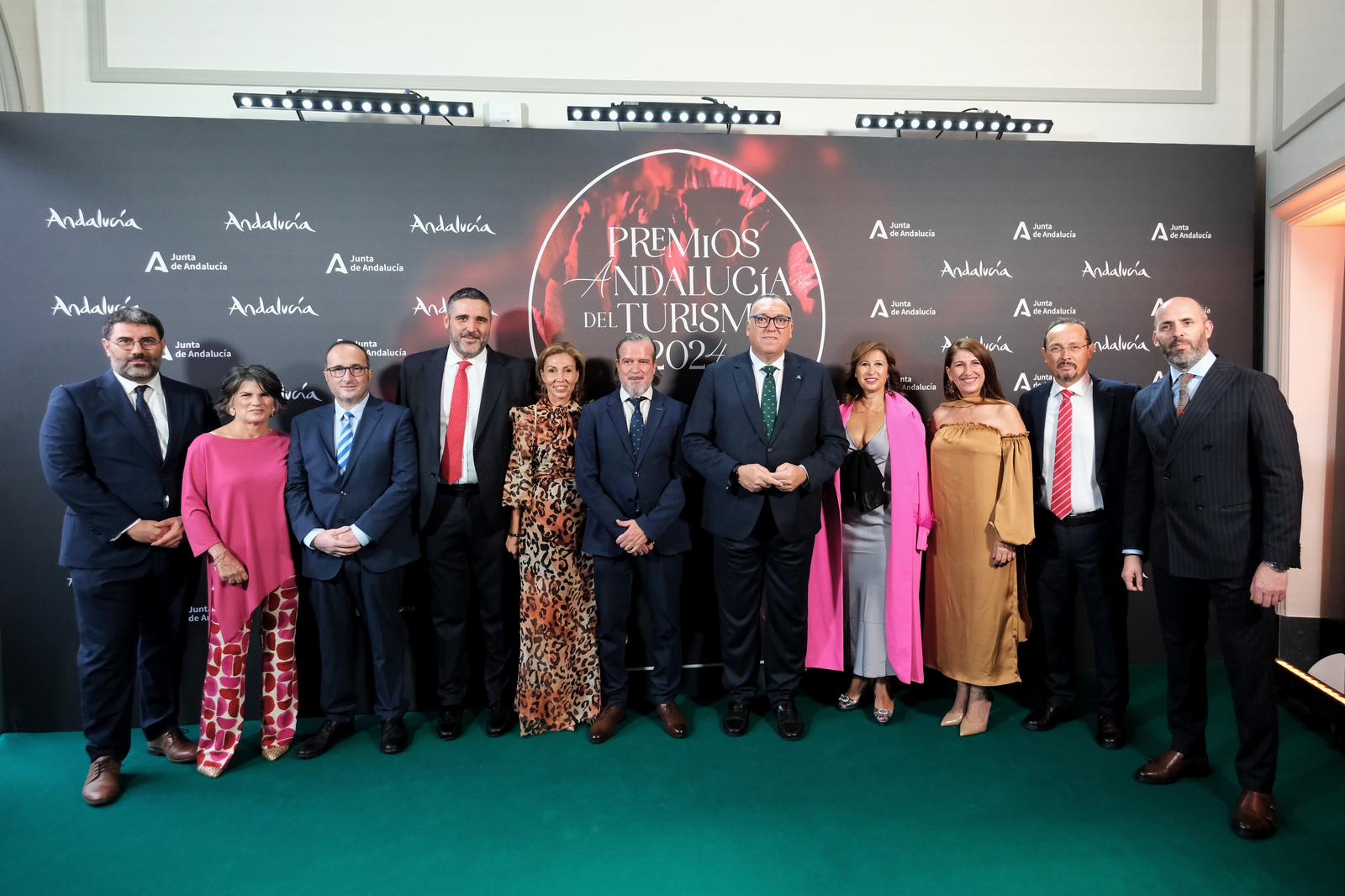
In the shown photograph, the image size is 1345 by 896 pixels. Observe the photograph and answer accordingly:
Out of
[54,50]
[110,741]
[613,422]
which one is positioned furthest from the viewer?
[54,50]

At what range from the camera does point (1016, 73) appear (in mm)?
4453

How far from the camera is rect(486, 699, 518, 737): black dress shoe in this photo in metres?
3.46

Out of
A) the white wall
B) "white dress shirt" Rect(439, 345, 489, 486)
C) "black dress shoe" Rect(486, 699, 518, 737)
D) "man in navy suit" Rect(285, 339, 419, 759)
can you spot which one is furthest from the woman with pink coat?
"man in navy suit" Rect(285, 339, 419, 759)

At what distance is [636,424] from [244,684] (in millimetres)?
2114

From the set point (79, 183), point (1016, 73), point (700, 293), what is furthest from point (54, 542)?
point (1016, 73)

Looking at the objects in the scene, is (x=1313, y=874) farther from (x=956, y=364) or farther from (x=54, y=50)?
(x=54, y=50)

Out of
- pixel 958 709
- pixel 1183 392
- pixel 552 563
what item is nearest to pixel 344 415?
pixel 552 563

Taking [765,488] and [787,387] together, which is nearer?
[765,488]

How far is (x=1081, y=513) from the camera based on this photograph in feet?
10.8

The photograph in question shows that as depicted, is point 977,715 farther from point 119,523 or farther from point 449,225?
point 119,523

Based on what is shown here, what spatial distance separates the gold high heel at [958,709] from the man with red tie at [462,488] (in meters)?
2.14

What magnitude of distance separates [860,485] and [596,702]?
5.44 ft

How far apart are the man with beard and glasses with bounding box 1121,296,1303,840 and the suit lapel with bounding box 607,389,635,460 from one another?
216 centimetres

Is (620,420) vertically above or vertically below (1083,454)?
above
